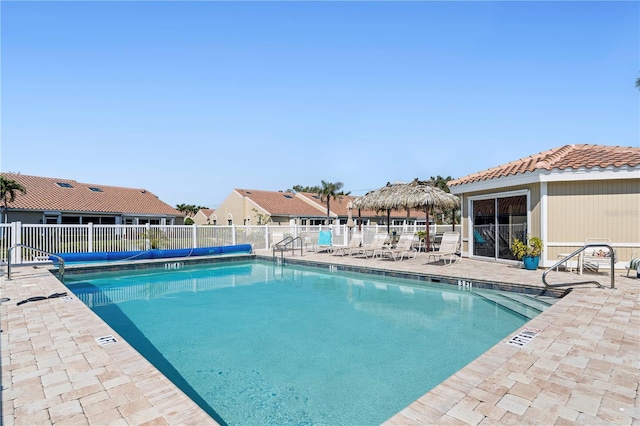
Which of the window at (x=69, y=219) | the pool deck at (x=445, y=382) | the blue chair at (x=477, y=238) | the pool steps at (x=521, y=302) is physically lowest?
the pool steps at (x=521, y=302)

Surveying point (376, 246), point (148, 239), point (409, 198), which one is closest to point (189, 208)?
point (148, 239)

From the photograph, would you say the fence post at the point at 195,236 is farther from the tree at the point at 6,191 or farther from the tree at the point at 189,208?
the tree at the point at 189,208

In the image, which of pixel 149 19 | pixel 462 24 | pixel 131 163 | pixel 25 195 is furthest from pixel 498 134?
pixel 25 195

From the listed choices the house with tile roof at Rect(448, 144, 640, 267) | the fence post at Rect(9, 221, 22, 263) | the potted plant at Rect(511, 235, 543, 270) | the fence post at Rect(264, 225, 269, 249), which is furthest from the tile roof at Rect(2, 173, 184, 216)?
the potted plant at Rect(511, 235, 543, 270)

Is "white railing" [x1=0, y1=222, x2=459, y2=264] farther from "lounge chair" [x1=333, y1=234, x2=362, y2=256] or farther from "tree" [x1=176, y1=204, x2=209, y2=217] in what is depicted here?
"tree" [x1=176, y1=204, x2=209, y2=217]

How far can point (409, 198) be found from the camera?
1659 centimetres

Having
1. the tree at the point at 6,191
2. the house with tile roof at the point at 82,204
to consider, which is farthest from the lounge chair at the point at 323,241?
the tree at the point at 6,191

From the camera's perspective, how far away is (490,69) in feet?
46.0

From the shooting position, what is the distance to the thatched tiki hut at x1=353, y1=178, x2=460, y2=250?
1619 centimetres

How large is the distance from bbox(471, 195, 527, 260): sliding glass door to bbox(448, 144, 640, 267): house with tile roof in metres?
0.03

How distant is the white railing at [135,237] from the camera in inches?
504

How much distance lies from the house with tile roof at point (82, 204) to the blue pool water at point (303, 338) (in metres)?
16.0

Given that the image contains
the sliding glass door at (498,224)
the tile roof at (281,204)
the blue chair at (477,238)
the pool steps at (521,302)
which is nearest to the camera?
the pool steps at (521,302)

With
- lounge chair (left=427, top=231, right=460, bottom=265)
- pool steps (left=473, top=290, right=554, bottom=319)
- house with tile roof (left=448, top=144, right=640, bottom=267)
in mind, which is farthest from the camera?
lounge chair (left=427, top=231, right=460, bottom=265)
